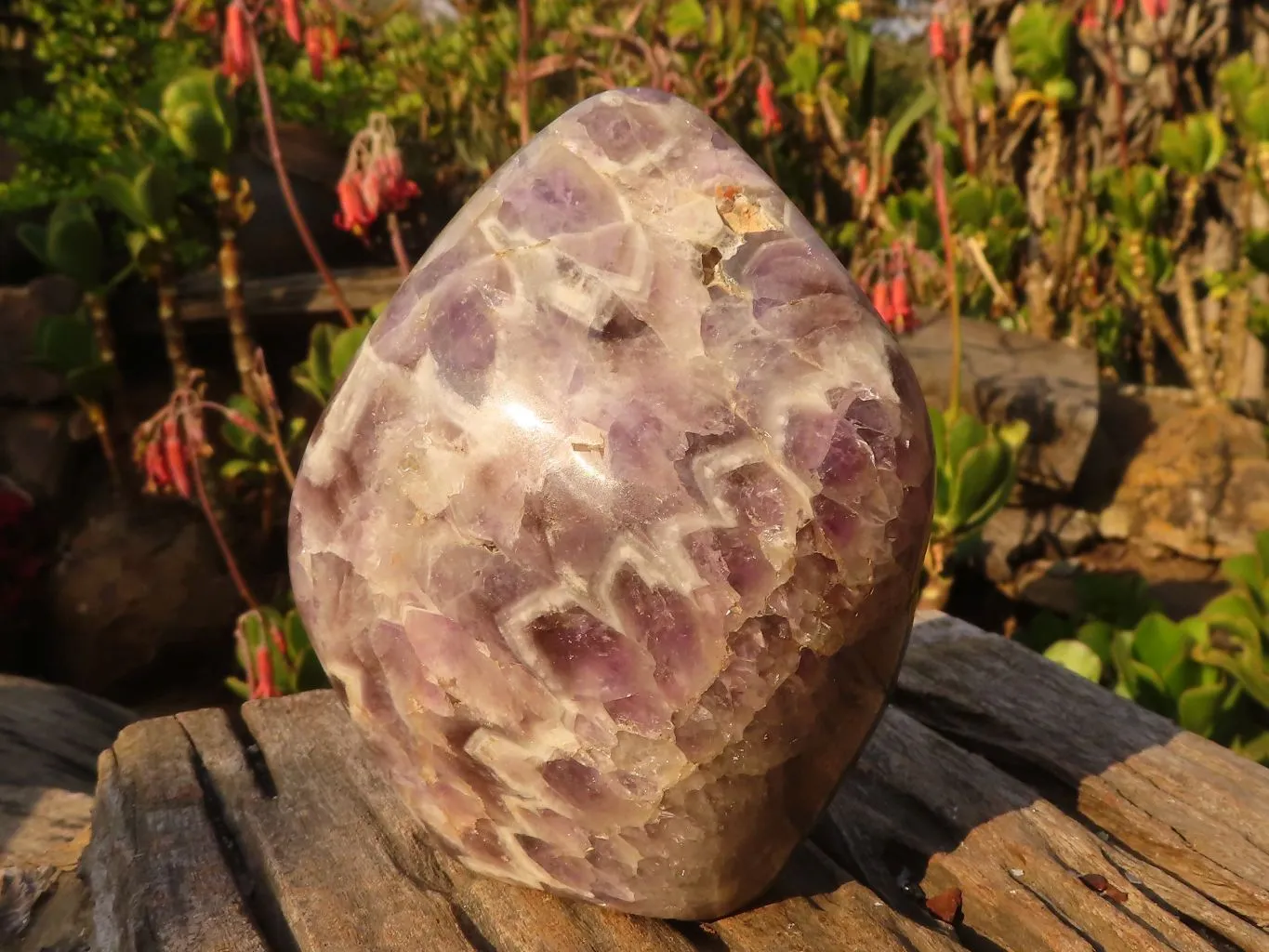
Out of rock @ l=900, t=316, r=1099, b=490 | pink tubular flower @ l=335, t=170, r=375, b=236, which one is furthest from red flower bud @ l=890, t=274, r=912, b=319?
pink tubular flower @ l=335, t=170, r=375, b=236

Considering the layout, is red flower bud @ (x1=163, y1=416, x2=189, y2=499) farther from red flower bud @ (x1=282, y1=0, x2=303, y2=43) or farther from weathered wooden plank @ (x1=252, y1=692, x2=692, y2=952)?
weathered wooden plank @ (x1=252, y1=692, x2=692, y2=952)

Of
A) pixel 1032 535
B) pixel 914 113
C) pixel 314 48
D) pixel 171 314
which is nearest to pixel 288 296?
pixel 171 314

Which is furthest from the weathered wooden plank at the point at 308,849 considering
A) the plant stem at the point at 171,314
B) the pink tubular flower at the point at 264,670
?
the plant stem at the point at 171,314

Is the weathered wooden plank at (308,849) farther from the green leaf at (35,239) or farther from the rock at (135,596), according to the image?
the green leaf at (35,239)

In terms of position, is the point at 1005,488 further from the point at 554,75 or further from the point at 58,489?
the point at 554,75

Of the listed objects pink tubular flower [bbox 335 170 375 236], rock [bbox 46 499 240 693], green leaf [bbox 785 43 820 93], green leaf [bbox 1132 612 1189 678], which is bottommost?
rock [bbox 46 499 240 693]

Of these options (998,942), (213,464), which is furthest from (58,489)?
(998,942)
